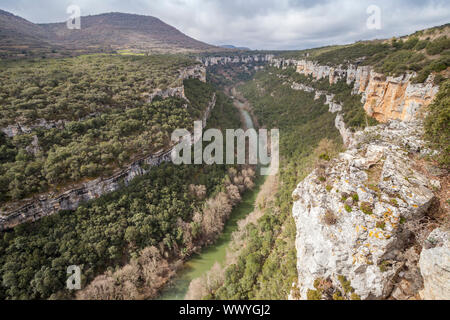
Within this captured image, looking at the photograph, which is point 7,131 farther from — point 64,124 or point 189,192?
point 189,192

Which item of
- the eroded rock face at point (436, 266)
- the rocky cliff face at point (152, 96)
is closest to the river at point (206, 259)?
the eroded rock face at point (436, 266)

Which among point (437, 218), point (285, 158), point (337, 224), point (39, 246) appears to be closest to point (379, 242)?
point (337, 224)

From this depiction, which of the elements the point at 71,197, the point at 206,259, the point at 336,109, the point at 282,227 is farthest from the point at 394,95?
the point at 71,197

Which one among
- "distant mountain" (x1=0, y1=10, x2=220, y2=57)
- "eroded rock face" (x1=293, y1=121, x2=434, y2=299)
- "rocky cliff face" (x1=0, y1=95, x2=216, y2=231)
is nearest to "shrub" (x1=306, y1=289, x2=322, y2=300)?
"eroded rock face" (x1=293, y1=121, x2=434, y2=299)

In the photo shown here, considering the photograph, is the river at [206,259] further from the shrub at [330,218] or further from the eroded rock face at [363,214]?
the shrub at [330,218]
